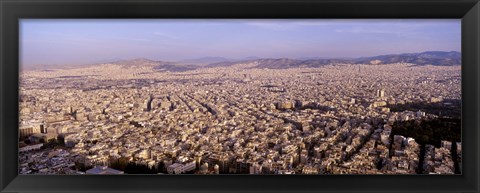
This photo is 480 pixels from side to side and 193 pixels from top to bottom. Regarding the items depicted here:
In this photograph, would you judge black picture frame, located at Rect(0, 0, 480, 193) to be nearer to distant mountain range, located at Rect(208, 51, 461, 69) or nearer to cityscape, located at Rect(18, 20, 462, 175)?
cityscape, located at Rect(18, 20, 462, 175)

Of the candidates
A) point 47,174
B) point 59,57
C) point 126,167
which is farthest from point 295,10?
point 59,57

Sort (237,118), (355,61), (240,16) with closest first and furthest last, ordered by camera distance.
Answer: (240,16) → (237,118) → (355,61)

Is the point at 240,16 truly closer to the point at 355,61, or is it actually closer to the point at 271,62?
the point at 271,62

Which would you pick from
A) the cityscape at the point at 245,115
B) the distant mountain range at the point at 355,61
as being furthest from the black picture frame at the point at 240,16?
the distant mountain range at the point at 355,61

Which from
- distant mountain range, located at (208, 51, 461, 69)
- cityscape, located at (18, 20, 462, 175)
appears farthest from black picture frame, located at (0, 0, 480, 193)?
distant mountain range, located at (208, 51, 461, 69)

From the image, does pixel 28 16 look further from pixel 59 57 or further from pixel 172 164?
pixel 172 164

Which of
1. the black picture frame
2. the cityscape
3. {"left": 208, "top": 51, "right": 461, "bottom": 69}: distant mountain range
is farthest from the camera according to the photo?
{"left": 208, "top": 51, "right": 461, "bottom": 69}: distant mountain range

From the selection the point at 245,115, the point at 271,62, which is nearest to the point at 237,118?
the point at 245,115
